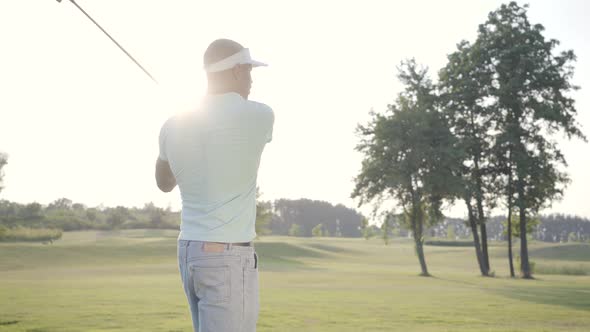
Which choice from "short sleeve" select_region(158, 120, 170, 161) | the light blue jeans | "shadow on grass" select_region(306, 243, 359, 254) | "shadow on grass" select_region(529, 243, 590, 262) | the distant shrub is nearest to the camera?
the light blue jeans

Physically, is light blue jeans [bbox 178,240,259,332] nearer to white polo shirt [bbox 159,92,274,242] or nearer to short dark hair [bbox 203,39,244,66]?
white polo shirt [bbox 159,92,274,242]

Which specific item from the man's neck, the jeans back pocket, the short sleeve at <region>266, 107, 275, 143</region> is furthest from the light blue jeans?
the man's neck

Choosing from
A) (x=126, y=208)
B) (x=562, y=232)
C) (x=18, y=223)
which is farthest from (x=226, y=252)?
(x=562, y=232)

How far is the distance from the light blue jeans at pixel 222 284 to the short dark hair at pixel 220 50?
1007 millimetres

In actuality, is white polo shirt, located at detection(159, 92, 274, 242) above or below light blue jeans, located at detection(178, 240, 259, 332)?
above

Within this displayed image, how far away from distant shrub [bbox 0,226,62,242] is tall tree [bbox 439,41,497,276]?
41.5 metres

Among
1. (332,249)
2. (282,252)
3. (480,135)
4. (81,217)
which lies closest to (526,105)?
(480,135)

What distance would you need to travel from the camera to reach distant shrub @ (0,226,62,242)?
198 ft

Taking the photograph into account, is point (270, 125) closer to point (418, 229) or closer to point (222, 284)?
point (222, 284)

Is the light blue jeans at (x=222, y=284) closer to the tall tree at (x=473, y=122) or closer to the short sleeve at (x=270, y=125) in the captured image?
the short sleeve at (x=270, y=125)

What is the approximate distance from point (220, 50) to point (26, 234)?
6604 cm

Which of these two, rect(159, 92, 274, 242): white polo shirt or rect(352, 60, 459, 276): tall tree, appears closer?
rect(159, 92, 274, 242): white polo shirt

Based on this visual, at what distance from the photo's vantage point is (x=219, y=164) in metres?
3.33

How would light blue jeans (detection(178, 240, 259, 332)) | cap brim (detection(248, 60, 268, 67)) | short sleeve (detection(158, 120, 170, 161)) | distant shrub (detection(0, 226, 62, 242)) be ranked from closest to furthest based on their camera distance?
light blue jeans (detection(178, 240, 259, 332))
cap brim (detection(248, 60, 268, 67))
short sleeve (detection(158, 120, 170, 161))
distant shrub (detection(0, 226, 62, 242))
